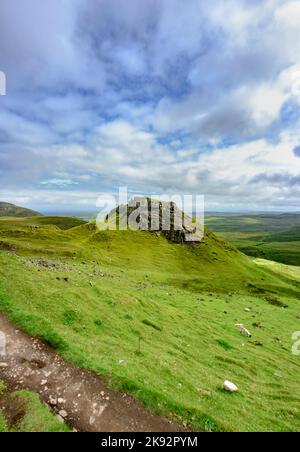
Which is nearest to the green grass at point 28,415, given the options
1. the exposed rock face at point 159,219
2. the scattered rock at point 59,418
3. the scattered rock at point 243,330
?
the scattered rock at point 59,418

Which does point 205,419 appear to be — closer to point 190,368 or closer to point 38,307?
point 190,368

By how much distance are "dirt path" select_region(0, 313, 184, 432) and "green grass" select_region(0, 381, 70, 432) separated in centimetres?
51

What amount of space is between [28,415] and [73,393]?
2202mm

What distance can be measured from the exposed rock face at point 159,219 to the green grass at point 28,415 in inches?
3247

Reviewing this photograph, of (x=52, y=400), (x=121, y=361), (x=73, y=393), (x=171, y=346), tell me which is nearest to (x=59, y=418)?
(x=52, y=400)

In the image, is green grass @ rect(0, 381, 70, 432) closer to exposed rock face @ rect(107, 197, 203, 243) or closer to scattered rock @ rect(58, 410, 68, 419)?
scattered rock @ rect(58, 410, 68, 419)

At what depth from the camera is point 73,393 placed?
42.1 ft

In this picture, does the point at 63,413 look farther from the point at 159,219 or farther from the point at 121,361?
the point at 159,219

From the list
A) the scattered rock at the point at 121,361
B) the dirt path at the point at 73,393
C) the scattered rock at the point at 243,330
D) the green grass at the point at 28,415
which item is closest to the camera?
the green grass at the point at 28,415

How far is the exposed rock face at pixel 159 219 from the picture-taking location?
95.8 metres

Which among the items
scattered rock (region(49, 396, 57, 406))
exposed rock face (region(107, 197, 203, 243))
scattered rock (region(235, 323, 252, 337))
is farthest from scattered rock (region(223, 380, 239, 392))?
exposed rock face (region(107, 197, 203, 243))

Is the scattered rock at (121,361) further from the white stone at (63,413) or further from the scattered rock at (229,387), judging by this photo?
the scattered rock at (229,387)

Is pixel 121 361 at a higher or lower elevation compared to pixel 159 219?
lower

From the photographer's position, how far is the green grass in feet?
34.7
